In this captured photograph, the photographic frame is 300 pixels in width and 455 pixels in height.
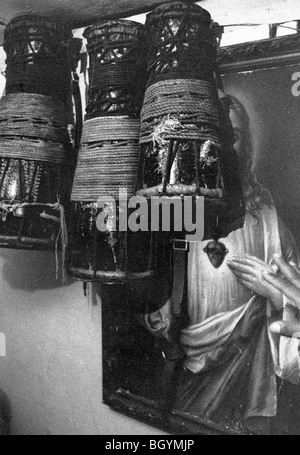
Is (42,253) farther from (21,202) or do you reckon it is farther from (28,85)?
(28,85)

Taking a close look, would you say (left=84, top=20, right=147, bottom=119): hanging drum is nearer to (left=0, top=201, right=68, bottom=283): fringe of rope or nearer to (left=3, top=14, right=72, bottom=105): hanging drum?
(left=3, top=14, right=72, bottom=105): hanging drum

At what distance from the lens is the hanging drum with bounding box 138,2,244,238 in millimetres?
925

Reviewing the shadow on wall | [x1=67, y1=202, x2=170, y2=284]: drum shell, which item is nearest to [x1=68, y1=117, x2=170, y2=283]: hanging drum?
[x1=67, y1=202, x2=170, y2=284]: drum shell

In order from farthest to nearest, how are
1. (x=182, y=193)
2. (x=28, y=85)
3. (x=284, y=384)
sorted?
(x=28, y=85) → (x=284, y=384) → (x=182, y=193)

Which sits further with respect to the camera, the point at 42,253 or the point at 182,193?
the point at 42,253

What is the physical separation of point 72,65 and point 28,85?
0.24 meters

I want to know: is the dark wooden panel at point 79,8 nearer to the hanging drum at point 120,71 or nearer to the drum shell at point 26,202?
the hanging drum at point 120,71

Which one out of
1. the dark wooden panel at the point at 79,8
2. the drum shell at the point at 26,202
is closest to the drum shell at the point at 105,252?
the drum shell at the point at 26,202

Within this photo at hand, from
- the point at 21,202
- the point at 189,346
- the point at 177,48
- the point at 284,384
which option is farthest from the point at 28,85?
the point at 284,384

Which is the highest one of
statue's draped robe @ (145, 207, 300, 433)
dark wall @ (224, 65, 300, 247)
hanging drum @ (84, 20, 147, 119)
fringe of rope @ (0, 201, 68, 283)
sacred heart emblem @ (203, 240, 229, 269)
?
hanging drum @ (84, 20, 147, 119)

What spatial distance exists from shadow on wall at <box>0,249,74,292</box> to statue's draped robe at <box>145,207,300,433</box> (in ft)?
1.67

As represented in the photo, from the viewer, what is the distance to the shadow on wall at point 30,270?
60.4 inches

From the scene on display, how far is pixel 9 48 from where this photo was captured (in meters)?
1.21
